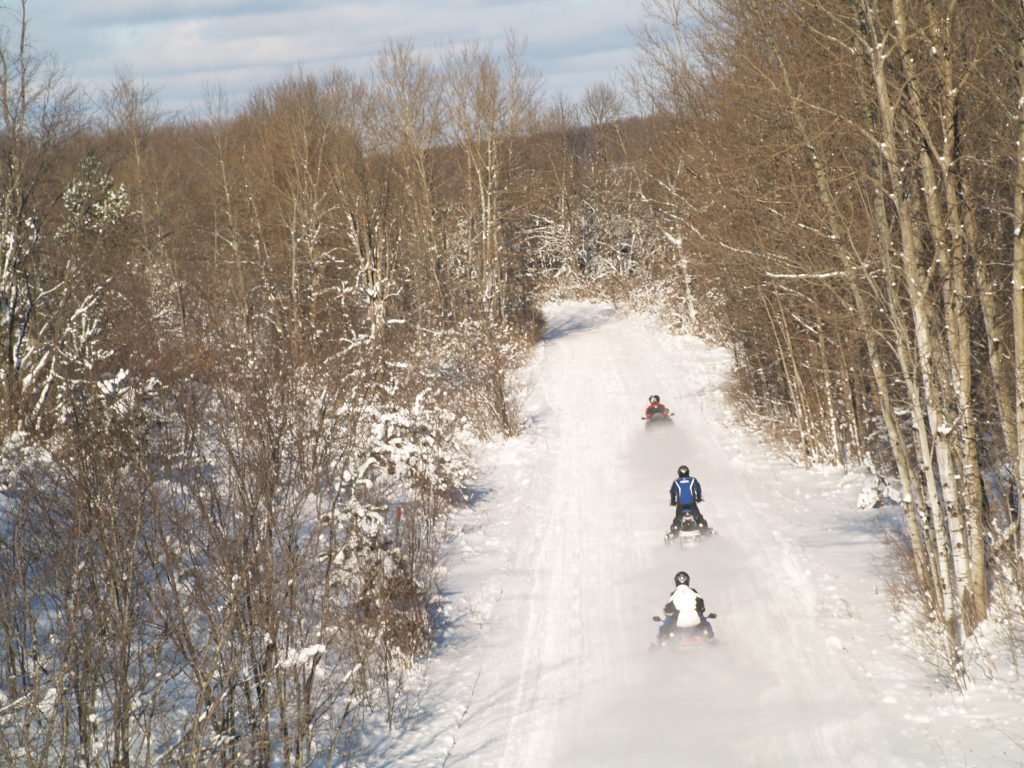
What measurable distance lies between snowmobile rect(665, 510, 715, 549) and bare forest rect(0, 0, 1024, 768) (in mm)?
2900

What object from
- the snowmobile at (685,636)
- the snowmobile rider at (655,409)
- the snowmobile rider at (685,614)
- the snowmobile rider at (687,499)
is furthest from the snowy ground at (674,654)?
the snowmobile rider at (655,409)

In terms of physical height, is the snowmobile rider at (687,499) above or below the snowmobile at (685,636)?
above

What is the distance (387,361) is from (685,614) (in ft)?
32.7

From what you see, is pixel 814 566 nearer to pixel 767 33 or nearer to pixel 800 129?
pixel 800 129

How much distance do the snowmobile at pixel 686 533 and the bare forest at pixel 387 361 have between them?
2900 millimetres

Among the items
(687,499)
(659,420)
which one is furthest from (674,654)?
(659,420)

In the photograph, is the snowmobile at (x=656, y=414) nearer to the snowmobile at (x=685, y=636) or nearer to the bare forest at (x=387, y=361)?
the bare forest at (x=387, y=361)

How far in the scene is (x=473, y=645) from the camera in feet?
33.3

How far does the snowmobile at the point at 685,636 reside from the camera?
9195 millimetres

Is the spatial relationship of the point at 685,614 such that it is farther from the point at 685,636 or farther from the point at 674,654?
the point at 674,654

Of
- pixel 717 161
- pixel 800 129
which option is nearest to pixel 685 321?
pixel 717 161

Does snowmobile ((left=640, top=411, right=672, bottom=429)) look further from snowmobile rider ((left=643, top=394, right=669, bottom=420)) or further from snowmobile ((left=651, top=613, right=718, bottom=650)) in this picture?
snowmobile ((left=651, top=613, right=718, bottom=650))

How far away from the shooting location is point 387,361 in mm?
17641

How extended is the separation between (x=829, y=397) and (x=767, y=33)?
8741 mm
